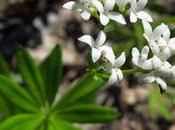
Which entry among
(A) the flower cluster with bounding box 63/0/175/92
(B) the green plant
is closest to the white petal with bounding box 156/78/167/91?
(A) the flower cluster with bounding box 63/0/175/92

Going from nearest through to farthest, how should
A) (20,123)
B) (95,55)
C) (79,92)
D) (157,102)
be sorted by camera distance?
1. (95,55)
2. (20,123)
3. (79,92)
4. (157,102)

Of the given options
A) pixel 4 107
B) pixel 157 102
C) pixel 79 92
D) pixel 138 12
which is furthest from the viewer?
pixel 157 102

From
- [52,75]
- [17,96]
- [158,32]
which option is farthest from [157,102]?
[158,32]

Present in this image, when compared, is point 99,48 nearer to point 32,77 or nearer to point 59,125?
point 59,125

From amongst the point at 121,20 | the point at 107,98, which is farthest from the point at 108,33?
the point at 121,20

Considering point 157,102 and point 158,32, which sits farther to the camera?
point 157,102

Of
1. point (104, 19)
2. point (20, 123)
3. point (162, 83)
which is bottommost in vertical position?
point (20, 123)

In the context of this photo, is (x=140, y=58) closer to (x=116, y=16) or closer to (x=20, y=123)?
(x=116, y=16)

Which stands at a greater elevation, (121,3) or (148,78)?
(121,3)
